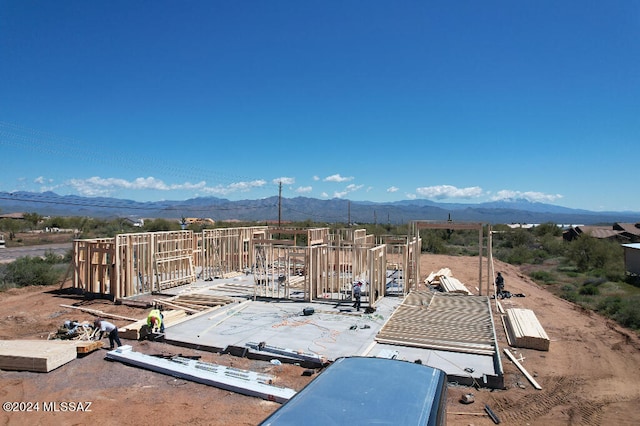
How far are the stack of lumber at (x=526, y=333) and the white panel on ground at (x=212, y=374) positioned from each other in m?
6.55

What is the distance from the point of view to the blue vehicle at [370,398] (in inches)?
111

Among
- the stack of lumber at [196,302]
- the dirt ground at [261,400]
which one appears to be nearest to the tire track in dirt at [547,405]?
the dirt ground at [261,400]

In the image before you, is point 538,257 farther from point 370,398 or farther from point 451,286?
point 370,398

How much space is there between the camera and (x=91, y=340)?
10516mm

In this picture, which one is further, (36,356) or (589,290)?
(589,290)

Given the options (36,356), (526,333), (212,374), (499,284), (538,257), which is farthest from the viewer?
(538,257)

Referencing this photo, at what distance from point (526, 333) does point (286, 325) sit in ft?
21.1

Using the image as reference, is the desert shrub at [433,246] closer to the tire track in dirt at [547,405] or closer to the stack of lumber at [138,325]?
the stack of lumber at [138,325]

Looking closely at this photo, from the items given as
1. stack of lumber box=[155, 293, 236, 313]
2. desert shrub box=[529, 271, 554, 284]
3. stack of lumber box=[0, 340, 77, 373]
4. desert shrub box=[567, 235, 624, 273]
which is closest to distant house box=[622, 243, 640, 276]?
desert shrub box=[567, 235, 624, 273]

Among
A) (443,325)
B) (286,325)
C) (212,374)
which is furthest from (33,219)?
(443,325)

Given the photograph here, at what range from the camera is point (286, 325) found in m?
12.2

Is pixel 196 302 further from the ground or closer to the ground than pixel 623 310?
further from the ground

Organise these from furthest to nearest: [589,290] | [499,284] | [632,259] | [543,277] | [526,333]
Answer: [543,277] < [632,259] < [589,290] < [499,284] < [526,333]

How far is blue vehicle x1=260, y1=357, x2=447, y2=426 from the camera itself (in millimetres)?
2816
